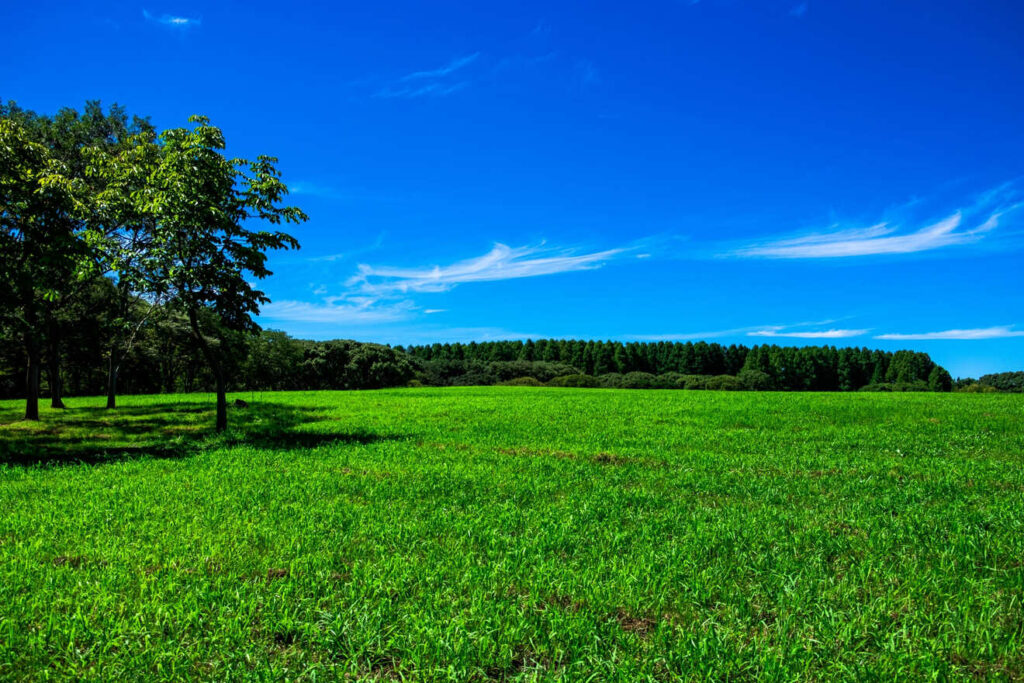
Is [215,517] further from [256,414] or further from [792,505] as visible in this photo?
[256,414]

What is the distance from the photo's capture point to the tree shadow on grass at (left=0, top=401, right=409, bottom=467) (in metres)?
14.3

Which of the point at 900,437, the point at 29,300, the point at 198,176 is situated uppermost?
the point at 198,176

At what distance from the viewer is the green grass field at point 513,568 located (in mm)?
3922

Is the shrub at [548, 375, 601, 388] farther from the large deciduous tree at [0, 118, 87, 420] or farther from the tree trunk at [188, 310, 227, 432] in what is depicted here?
the large deciduous tree at [0, 118, 87, 420]

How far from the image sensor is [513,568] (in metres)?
5.32

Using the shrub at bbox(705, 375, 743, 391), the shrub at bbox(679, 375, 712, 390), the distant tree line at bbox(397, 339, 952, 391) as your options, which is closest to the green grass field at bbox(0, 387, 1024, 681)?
the shrub at bbox(705, 375, 743, 391)

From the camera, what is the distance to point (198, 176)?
1648cm

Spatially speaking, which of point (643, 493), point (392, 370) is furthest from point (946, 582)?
point (392, 370)

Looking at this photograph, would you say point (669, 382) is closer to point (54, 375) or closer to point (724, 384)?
point (724, 384)

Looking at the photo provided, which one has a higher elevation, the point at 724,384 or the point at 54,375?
the point at 54,375

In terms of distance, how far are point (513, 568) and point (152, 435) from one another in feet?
56.7

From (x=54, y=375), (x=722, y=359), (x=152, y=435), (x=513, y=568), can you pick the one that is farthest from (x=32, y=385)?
(x=722, y=359)

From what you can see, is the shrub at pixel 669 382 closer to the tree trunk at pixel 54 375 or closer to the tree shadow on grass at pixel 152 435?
the tree shadow on grass at pixel 152 435

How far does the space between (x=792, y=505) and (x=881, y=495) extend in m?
1.94
